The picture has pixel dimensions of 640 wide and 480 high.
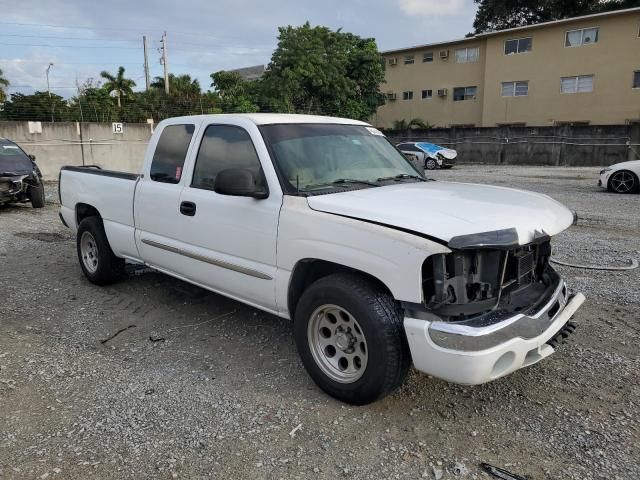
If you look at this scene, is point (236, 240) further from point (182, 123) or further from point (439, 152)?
point (439, 152)

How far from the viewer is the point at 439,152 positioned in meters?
25.2

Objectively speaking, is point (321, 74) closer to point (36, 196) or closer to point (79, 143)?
point (79, 143)

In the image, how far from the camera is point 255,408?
A: 3273mm

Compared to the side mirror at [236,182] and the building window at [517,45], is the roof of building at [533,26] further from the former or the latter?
the side mirror at [236,182]

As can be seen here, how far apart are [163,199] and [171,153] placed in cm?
46

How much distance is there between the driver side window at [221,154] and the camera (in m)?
3.90

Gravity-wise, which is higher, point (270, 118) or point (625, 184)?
point (270, 118)

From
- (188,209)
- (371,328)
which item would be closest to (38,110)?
(188,209)

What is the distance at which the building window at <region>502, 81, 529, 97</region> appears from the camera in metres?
33.7

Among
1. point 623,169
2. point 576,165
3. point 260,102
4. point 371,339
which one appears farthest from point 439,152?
point 371,339

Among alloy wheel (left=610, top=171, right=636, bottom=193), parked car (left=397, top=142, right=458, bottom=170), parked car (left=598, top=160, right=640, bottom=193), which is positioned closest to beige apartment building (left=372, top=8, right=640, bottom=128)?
parked car (left=397, top=142, right=458, bottom=170)

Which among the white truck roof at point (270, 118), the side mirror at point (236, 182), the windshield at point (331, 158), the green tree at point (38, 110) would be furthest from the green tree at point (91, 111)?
the side mirror at point (236, 182)

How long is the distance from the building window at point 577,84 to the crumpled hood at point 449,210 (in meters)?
32.2

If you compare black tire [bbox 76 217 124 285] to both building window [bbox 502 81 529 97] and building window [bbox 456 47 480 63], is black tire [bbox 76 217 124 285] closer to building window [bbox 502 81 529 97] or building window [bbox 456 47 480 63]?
building window [bbox 502 81 529 97]
